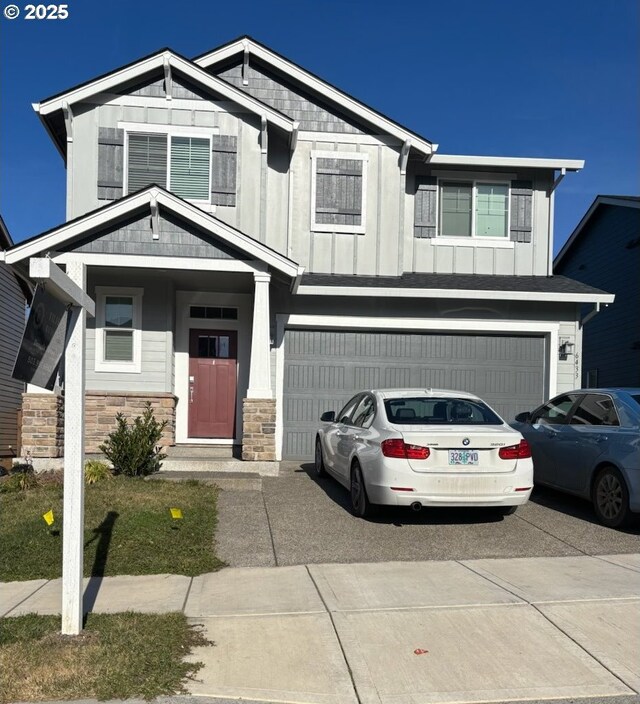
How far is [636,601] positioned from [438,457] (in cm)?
247

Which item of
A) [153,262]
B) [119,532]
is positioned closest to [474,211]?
[153,262]

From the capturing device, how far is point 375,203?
520 inches

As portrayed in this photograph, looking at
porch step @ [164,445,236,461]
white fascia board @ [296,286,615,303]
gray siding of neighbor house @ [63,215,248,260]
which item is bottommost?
porch step @ [164,445,236,461]

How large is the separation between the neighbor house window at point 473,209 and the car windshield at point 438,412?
6052 mm

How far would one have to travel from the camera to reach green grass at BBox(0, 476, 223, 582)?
6230mm

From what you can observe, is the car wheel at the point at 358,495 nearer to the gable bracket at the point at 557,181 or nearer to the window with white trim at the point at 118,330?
the window with white trim at the point at 118,330

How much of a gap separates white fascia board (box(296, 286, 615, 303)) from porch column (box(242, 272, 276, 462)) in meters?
1.14

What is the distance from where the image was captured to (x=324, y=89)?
13156 mm

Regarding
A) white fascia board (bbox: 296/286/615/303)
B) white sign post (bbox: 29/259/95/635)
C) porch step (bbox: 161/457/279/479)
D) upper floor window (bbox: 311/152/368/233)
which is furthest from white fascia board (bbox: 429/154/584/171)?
white sign post (bbox: 29/259/95/635)

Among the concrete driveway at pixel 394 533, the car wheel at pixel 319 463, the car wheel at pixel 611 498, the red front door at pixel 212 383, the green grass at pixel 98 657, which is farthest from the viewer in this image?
the red front door at pixel 212 383

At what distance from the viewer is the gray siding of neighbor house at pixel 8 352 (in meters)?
18.4

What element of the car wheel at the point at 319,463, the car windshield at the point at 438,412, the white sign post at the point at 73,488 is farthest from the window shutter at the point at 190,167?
the white sign post at the point at 73,488

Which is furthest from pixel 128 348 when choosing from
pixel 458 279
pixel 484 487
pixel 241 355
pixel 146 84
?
pixel 484 487

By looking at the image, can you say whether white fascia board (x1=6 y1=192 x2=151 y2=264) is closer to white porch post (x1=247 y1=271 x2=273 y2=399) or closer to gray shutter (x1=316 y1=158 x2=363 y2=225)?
white porch post (x1=247 y1=271 x2=273 y2=399)
